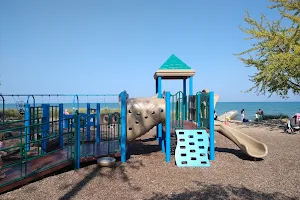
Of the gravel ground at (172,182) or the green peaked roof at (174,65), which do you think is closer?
the gravel ground at (172,182)

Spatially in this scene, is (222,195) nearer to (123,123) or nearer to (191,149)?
(191,149)

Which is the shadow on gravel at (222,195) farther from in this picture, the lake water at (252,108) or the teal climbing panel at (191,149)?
the lake water at (252,108)

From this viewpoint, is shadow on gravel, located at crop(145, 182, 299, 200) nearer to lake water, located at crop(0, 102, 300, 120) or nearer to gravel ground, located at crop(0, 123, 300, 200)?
gravel ground, located at crop(0, 123, 300, 200)

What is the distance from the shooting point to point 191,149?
720 centimetres

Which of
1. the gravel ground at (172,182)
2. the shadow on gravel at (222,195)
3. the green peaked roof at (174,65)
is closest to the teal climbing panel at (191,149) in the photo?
the gravel ground at (172,182)

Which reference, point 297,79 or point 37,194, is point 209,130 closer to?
point 37,194

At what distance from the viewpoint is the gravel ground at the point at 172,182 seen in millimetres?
4672

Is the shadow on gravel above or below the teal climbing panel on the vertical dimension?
below

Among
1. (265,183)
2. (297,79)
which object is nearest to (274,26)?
(297,79)

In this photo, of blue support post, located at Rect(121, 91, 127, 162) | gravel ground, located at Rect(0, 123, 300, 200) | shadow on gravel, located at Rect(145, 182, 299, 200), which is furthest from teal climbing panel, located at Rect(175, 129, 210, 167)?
shadow on gravel, located at Rect(145, 182, 299, 200)

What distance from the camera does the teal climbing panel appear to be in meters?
7.02

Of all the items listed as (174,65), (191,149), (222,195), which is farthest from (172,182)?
(174,65)

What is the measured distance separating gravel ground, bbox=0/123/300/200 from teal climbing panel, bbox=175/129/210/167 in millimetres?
336

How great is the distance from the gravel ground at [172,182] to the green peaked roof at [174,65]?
3984 mm
